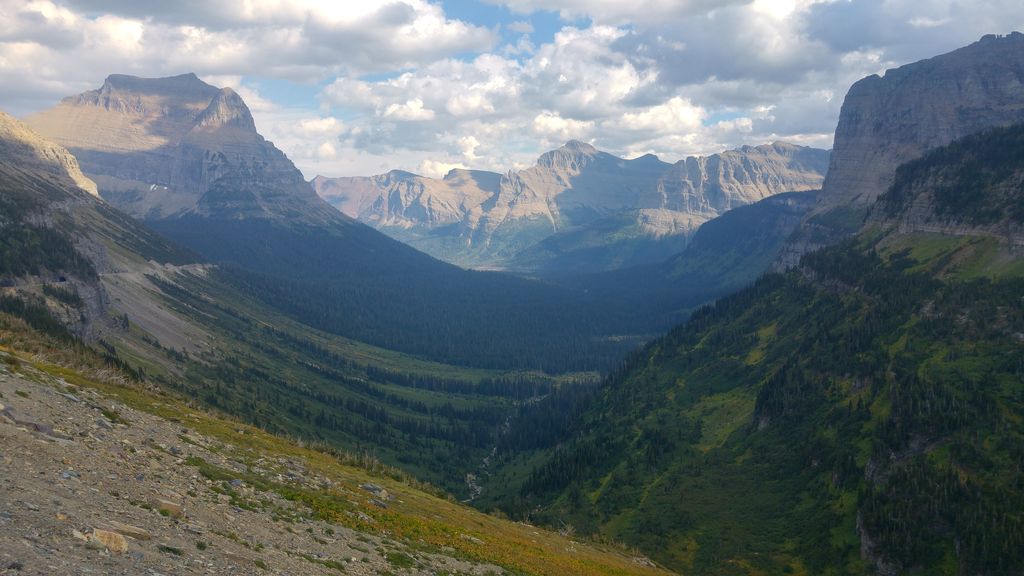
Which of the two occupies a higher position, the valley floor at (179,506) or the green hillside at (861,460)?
the valley floor at (179,506)

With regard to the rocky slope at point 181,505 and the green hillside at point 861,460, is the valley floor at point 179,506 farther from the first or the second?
the green hillside at point 861,460

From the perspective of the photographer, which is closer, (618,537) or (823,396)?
(618,537)

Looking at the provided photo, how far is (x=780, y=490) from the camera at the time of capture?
14588 cm

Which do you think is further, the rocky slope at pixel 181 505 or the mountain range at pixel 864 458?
the mountain range at pixel 864 458

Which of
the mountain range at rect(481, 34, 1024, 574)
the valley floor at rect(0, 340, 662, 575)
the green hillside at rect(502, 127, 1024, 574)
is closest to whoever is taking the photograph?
the valley floor at rect(0, 340, 662, 575)

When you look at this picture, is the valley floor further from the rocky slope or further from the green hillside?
the green hillside

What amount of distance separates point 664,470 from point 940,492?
247 ft

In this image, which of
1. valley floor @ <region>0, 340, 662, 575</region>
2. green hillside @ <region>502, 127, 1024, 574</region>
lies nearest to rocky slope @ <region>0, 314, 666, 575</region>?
valley floor @ <region>0, 340, 662, 575</region>

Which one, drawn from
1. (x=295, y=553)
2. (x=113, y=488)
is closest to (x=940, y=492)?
(x=295, y=553)

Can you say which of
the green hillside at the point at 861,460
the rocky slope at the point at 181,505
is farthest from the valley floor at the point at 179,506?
the green hillside at the point at 861,460

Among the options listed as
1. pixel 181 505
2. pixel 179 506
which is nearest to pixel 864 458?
pixel 181 505

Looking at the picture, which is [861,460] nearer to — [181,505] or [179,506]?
[181,505]

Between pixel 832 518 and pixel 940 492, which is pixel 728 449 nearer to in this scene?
pixel 832 518

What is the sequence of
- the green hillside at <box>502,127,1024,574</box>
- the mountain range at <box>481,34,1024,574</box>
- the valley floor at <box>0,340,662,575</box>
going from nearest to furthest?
1. the valley floor at <box>0,340,662,575</box>
2. the green hillside at <box>502,127,1024,574</box>
3. the mountain range at <box>481,34,1024,574</box>
